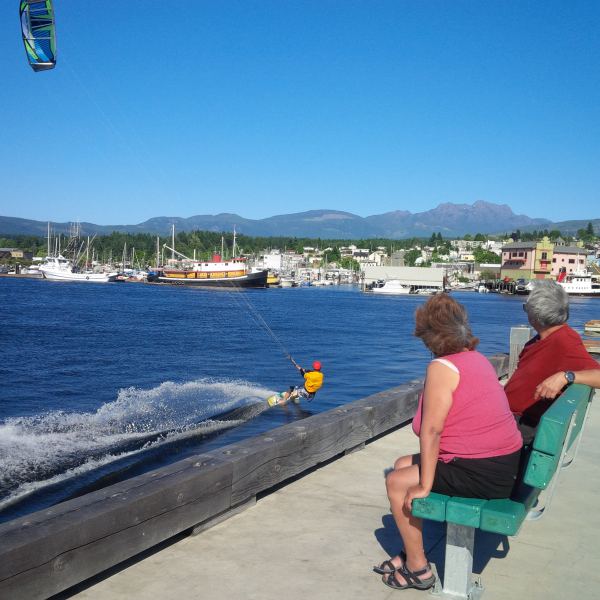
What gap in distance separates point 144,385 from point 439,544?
16.2 m

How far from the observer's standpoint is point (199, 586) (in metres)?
4.04

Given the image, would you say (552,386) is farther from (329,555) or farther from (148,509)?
(148,509)

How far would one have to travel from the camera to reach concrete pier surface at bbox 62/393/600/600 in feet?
13.2

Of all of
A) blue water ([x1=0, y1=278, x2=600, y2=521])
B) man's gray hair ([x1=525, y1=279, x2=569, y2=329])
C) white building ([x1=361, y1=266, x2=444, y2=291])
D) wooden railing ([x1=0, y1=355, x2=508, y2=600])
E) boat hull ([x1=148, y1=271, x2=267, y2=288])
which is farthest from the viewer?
white building ([x1=361, y1=266, x2=444, y2=291])

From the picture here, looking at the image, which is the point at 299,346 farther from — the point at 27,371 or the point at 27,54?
the point at 27,54

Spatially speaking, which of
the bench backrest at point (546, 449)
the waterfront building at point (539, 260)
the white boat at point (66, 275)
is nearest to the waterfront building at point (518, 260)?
the waterfront building at point (539, 260)

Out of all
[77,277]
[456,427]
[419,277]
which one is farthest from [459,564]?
[419,277]

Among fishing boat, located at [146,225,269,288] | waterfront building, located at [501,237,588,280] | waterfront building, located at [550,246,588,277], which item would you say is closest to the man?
fishing boat, located at [146,225,269,288]

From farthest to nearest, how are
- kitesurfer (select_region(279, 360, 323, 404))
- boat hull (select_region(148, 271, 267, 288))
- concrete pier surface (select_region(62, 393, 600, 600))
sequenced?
boat hull (select_region(148, 271, 267, 288))
kitesurfer (select_region(279, 360, 323, 404))
concrete pier surface (select_region(62, 393, 600, 600))

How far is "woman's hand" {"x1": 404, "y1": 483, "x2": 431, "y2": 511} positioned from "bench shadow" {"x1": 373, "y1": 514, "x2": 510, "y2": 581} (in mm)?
749

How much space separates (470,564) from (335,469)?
2.75 metres

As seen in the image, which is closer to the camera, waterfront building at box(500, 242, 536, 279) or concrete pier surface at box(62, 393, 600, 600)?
concrete pier surface at box(62, 393, 600, 600)

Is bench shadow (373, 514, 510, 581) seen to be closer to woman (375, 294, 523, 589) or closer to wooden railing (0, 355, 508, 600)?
woman (375, 294, 523, 589)

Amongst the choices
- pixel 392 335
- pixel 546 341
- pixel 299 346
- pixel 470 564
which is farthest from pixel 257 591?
pixel 392 335
